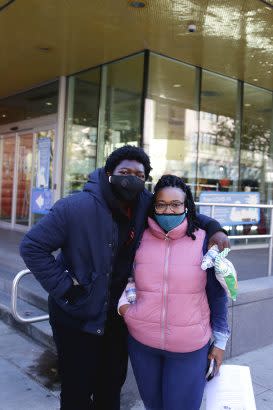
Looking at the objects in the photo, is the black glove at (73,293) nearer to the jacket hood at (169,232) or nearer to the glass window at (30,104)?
the jacket hood at (169,232)

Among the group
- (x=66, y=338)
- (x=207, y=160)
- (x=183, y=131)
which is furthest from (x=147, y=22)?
(x=66, y=338)

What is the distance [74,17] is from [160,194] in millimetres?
5015

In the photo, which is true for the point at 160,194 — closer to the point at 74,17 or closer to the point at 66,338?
the point at 66,338

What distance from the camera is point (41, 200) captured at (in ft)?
34.2

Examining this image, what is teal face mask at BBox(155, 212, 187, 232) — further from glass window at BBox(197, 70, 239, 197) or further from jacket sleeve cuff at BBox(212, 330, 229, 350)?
glass window at BBox(197, 70, 239, 197)

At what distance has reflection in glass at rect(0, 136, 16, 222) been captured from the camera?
1193 cm

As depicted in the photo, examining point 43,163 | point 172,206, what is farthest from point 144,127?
point 172,206

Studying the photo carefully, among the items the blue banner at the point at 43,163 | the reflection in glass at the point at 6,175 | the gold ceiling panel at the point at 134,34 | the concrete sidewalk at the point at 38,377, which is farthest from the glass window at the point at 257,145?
the concrete sidewalk at the point at 38,377

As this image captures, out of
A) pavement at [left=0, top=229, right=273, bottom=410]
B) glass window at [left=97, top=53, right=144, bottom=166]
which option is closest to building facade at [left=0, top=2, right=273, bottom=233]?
glass window at [left=97, top=53, right=144, bottom=166]

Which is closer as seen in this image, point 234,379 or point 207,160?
point 234,379

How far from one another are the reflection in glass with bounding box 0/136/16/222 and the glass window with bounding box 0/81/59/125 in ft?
2.06

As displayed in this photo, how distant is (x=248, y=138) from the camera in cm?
1059

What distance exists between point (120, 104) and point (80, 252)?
726 centimetres

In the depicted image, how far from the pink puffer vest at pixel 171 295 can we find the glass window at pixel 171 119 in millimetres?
6259
